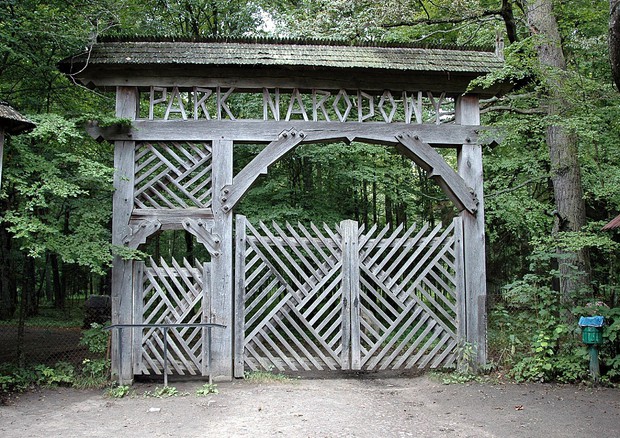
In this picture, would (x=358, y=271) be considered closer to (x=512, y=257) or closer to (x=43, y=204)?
(x=43, y=204)

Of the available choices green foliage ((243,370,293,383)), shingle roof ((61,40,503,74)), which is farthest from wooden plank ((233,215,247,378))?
shingle roof ((61,40,503,74))

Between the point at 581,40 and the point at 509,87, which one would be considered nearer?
the point at 509,87

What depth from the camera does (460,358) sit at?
734cm

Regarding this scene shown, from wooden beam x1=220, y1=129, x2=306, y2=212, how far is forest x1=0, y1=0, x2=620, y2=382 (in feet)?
5.27

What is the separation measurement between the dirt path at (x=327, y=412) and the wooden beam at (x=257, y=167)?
2482 mm

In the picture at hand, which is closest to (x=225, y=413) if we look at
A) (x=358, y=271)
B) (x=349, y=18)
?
(x=358, y=271)

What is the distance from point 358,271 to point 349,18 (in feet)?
17.6

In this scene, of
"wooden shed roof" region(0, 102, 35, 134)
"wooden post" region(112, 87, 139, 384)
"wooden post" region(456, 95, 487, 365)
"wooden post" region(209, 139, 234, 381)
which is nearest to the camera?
"wooden shed roof" region(0, 102, 35, 134)

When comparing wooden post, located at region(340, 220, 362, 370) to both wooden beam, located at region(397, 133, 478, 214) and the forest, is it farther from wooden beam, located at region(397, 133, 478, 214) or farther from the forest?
the forest

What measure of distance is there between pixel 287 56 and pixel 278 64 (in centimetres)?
23

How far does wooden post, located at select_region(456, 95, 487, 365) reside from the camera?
24.1 ft

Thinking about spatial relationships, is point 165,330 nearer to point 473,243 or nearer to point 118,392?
point 118,392

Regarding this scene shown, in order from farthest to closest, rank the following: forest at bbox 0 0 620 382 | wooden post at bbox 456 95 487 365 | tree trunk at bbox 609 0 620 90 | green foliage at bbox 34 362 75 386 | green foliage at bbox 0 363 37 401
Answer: wooden post at bbox 456 95 487 365, green foliage at bbox 34 362 75 386, forest at bbox 0 0 620 382, green foliage at bbox 0 363 37 401, tree trunk at bbox 609 0 620 90

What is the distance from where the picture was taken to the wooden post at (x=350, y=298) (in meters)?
7.22
